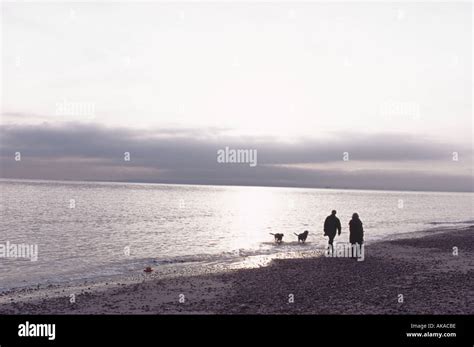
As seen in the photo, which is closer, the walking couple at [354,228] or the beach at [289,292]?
the beach at [289,292]

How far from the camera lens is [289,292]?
56.5ft

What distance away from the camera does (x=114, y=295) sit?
18625 millimetres

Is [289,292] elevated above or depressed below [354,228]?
below

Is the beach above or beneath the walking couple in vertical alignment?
beneath

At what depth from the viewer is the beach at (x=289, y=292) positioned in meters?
14.7

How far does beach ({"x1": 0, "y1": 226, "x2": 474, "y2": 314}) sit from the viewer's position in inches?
579

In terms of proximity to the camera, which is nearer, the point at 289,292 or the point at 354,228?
the point at 289,292

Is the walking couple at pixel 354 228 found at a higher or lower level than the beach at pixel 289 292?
higher

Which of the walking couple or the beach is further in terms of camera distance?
the walking couple

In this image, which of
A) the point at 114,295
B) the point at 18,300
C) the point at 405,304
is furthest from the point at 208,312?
the point at 18,300
